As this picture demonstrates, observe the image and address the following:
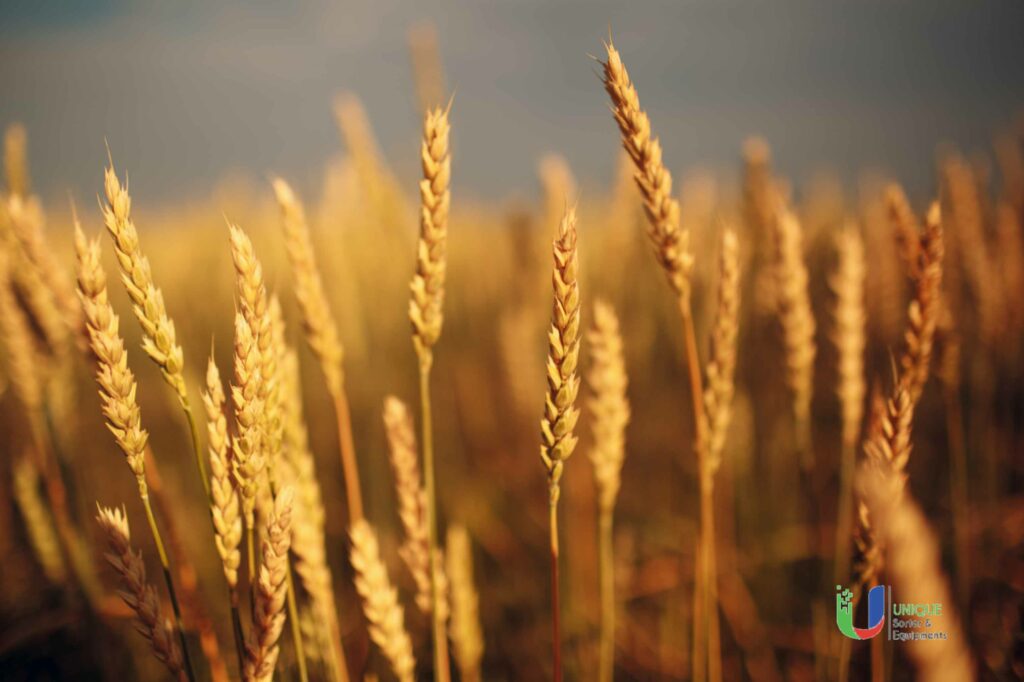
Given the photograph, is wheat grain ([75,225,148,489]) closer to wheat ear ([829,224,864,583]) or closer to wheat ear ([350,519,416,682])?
wheat ear ([350,519,416,682])

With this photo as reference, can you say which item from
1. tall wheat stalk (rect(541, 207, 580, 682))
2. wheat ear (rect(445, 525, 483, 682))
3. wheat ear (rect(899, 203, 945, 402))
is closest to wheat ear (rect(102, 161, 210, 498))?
tall wheat stalk (rect(541, 207, 580, 682))

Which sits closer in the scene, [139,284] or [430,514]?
[139,284]

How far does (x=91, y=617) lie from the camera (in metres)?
1.17

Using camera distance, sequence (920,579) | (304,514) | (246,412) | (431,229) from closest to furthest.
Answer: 1. (920,579)
2. (246,412)
3. (431,229)
4. (304,514)

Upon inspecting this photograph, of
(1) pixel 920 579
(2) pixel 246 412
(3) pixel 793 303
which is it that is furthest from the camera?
(3) pixel 793 303

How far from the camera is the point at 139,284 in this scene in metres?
0.62

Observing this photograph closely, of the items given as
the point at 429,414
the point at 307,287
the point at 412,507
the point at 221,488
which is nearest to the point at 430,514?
the point at 412,507

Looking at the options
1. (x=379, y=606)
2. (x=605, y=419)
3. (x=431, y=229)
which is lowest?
(x=379, y=606)

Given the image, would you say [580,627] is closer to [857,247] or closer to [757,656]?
[757,656]

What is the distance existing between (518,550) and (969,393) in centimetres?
197

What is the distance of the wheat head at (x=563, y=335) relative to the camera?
2.11 feet

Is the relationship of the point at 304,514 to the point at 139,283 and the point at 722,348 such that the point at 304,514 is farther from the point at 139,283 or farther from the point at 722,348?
the point at 722,348

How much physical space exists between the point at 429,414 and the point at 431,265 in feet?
0.90

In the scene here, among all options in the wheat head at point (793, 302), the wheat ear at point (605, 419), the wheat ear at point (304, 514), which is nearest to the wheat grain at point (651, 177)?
the wheat ear at point (605, 419)
